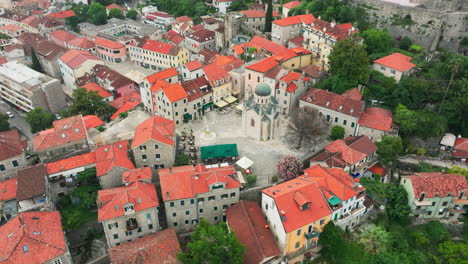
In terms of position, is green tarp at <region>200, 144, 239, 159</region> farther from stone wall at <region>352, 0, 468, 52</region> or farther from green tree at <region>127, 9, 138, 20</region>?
green tree at <region>127, 9, 138, 20</region>

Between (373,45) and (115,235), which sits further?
(373,45)

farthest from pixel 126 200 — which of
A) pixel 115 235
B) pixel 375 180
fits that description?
pixel 375 180

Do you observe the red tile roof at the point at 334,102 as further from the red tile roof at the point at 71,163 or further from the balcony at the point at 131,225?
the red tile roof at the point at 71,163

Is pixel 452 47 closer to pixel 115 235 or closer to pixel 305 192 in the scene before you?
pixel 305 192

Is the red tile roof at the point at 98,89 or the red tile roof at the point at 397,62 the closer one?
the red tile roof at the point at 397,62

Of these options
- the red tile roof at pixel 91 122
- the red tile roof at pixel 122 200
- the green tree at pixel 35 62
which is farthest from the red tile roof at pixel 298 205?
the green tree at pixel 35 62

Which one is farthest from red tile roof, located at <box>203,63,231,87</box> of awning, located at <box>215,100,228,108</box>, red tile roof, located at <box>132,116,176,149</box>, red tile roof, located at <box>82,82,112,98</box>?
red tile roof, located at <box>82,82,112,98</box>
